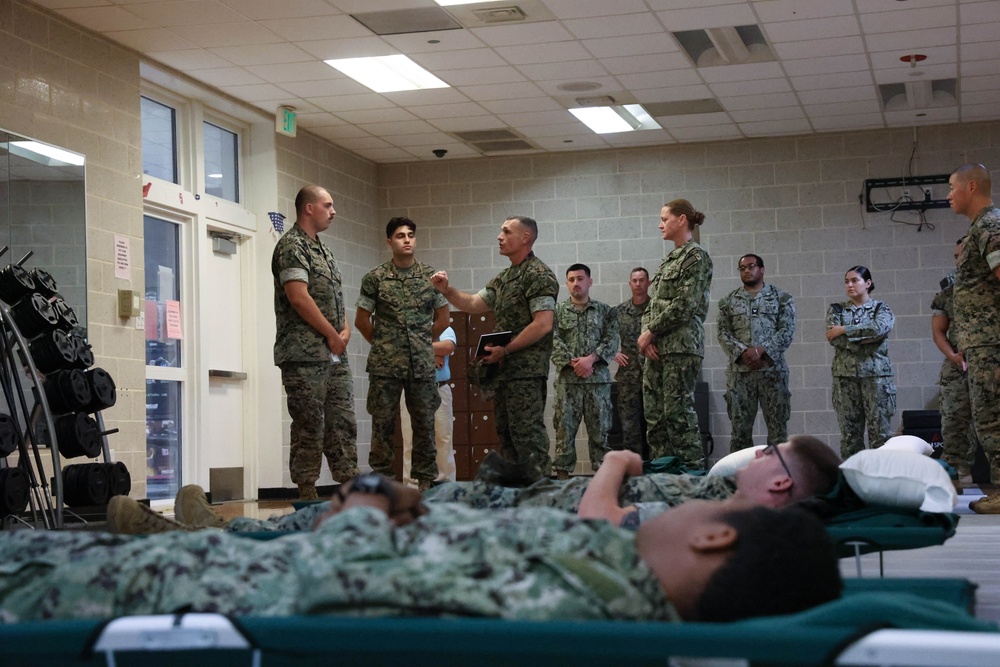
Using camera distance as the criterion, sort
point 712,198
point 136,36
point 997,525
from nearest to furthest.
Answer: point 997,525 < point 136,36 < point 712,198

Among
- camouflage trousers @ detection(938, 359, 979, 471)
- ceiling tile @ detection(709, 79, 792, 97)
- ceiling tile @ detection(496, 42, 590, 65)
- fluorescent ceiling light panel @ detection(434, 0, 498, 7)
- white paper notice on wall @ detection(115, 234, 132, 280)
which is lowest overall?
camouflage trousers @ detection(938, 359, 979, 471)

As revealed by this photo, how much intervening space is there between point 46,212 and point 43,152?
374 mm

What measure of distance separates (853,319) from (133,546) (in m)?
7.99

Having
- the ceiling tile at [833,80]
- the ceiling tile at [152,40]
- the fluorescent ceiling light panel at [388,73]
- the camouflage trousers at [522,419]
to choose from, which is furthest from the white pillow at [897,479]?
the ceiling tile at [833,80]

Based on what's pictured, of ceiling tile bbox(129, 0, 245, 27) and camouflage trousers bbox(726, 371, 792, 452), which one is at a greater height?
ceiling tile bbox(129, 0, 245, 27)

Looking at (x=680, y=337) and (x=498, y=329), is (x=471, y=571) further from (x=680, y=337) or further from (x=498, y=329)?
(x=680, y=337)

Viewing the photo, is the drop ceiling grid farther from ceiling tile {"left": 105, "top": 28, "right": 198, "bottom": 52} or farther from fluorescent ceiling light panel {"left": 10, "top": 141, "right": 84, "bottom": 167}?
fluorescent ceiling light panel {"left": 10, "top": 141, "right": 84, "bottom": 167}

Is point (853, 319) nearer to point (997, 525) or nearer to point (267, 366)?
point (997, 525)

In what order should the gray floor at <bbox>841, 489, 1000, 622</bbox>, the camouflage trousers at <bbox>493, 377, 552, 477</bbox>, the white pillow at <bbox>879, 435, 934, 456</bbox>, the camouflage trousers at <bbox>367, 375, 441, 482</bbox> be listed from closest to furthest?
the gray floor at <bbox>841, 489, 1000, 622</bbox>, the white pillow at <bbox>879, 435, 934, 456</bbox>, the camouflage trousers at <bbox>493, 377, 552, 477</bbox>, the camouflage trousers at <bbox>367, 375, 441, 482</bbox>

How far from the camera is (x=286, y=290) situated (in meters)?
6.17

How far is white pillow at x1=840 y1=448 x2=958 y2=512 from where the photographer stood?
2686 mm

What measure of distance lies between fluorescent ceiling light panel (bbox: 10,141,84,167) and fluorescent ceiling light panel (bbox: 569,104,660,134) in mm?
4122

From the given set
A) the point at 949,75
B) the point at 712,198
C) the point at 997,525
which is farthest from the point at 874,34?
the point at 997,525

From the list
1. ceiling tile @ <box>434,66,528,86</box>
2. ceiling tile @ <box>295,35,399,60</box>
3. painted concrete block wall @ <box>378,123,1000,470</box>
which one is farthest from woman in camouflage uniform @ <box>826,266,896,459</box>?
ceiling tile @ <box>295,35,399,60</box>
